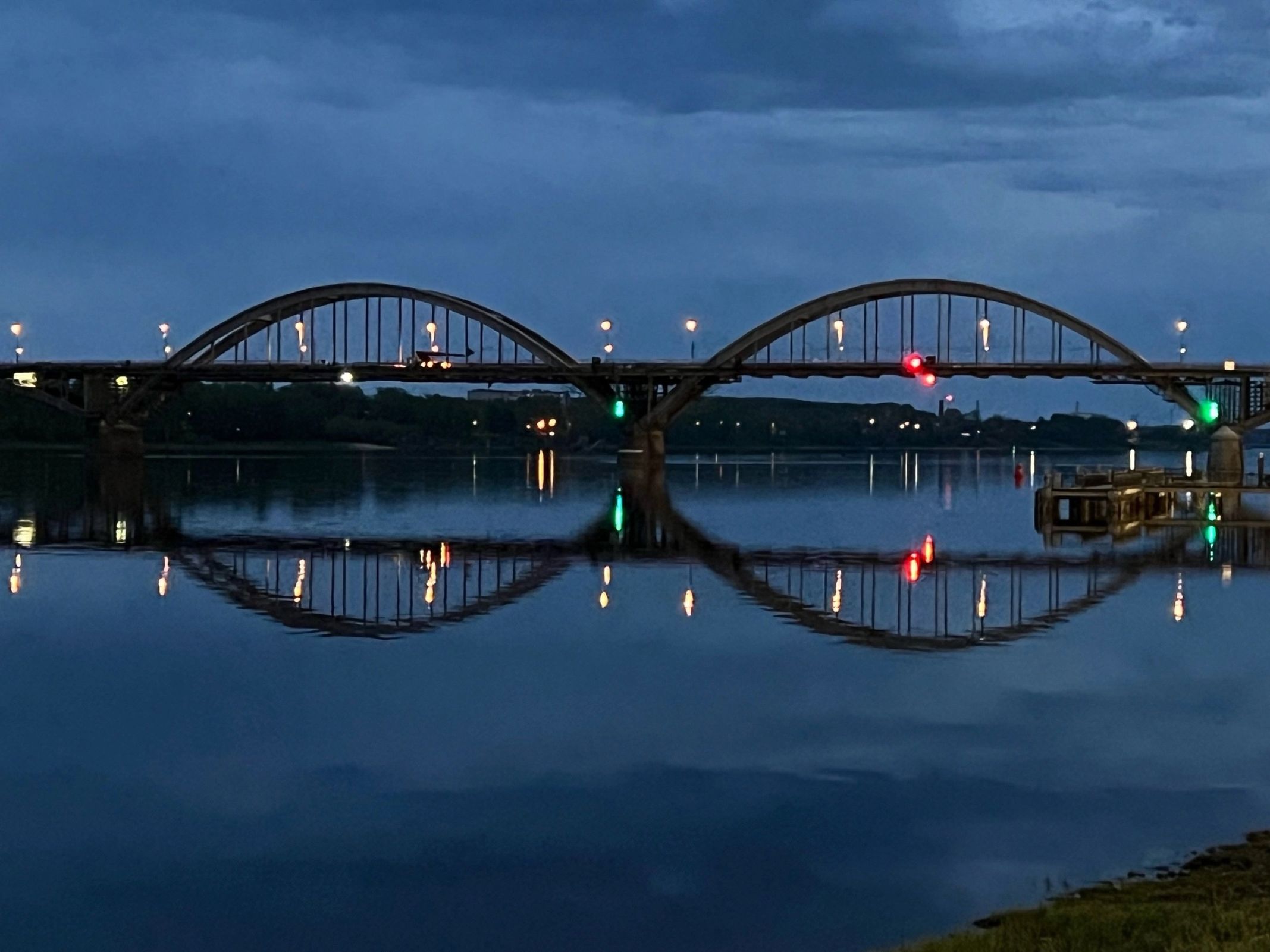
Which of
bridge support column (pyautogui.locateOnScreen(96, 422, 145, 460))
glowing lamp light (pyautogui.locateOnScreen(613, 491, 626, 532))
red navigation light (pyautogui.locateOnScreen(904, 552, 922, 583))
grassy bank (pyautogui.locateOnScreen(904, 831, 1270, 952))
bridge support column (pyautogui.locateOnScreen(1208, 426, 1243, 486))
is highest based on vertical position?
bridge support column (pyautogui.locateOnScreen(96, 422, 145, 460))

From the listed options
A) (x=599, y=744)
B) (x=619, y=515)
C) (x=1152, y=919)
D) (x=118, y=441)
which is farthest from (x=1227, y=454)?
(x=1152, y=919)

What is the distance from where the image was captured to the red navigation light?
34.2 metres

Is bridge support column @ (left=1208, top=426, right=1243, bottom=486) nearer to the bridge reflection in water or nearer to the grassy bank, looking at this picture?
the bridge reflection in water

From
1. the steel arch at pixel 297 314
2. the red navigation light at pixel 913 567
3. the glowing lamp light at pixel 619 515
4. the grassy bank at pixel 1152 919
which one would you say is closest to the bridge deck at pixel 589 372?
the steel arch at pixel 297 314

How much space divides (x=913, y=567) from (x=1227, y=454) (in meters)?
42.1

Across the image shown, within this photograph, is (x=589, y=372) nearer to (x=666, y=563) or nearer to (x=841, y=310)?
(x=841, y=310)

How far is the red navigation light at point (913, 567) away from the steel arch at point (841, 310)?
59.7 metres

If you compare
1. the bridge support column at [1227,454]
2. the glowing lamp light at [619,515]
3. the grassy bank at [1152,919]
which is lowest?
the grassy bank at [1152,919]

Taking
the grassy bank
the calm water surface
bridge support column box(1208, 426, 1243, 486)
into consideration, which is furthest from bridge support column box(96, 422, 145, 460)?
the grassy bank

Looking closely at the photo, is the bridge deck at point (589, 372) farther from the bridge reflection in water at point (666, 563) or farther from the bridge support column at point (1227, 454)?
the bridge reflection in water at point (666, 563)

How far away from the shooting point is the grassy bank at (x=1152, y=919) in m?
9.10

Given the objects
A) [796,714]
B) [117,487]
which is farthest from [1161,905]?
[117,487]

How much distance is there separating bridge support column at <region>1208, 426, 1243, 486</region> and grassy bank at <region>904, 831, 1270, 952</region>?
62.5 meters

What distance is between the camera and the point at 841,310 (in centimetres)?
10200
